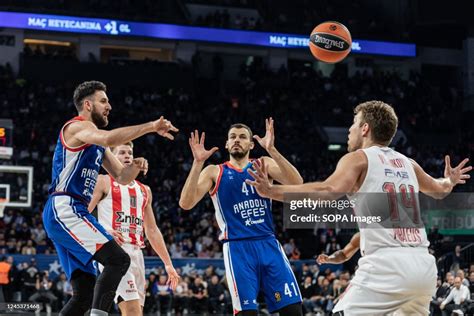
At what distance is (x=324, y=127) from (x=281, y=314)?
1117 inches

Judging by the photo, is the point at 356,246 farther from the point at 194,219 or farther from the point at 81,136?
the point at 194,219

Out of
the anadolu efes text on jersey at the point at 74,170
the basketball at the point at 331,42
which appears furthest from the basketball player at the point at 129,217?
the basketball at the point at 331,42

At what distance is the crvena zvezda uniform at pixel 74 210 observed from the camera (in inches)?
267

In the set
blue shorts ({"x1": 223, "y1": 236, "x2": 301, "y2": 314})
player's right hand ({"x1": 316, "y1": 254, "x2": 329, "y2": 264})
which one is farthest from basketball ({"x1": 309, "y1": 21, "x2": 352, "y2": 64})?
player's right hand ({"x1": 316, "y1": 254, "x2": 329, "y2": 264})

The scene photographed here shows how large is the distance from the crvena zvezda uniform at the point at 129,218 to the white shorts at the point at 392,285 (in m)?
4.01

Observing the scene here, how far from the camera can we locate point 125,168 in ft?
24.3

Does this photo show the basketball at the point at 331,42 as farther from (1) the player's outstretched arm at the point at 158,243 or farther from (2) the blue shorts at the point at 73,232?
(2) the blue shorts at the point at 73,232

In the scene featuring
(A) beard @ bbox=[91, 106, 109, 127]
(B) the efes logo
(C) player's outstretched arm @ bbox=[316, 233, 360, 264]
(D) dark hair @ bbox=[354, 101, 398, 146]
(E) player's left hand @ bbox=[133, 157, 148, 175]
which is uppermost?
(A) beard @ bbox=[91, 106, 109, 127]

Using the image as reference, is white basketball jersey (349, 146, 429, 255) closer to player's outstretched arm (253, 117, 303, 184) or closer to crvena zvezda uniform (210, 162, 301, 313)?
player's outstretched arm (253, 117, 303, 184)

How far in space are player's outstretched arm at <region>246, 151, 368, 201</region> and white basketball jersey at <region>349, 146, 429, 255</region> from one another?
0.09 m

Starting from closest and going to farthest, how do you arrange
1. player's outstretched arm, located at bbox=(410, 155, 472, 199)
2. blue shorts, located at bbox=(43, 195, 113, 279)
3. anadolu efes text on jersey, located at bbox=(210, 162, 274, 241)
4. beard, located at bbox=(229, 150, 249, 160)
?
1. player's outstretched arm, located at bbox=(410, 155, 472, 199)
2. blue shorts, located at bbox=(43, 195, 113, 279)
3. anadolu efes text on jersey, located at bbox=(210, 162, 274, 241)
4. beard, located at bbox=(229, 150, 249, 160)

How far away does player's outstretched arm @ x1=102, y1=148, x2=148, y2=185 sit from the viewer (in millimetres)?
7270

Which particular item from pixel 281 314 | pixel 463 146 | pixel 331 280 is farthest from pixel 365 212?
pixel 463 146

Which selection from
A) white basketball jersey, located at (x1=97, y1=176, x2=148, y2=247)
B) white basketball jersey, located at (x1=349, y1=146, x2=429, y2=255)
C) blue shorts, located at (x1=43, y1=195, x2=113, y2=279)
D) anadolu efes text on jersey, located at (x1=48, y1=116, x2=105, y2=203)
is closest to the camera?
white basketball jersey, located at (x1=349, y1=146, x2=429, y2=255)
